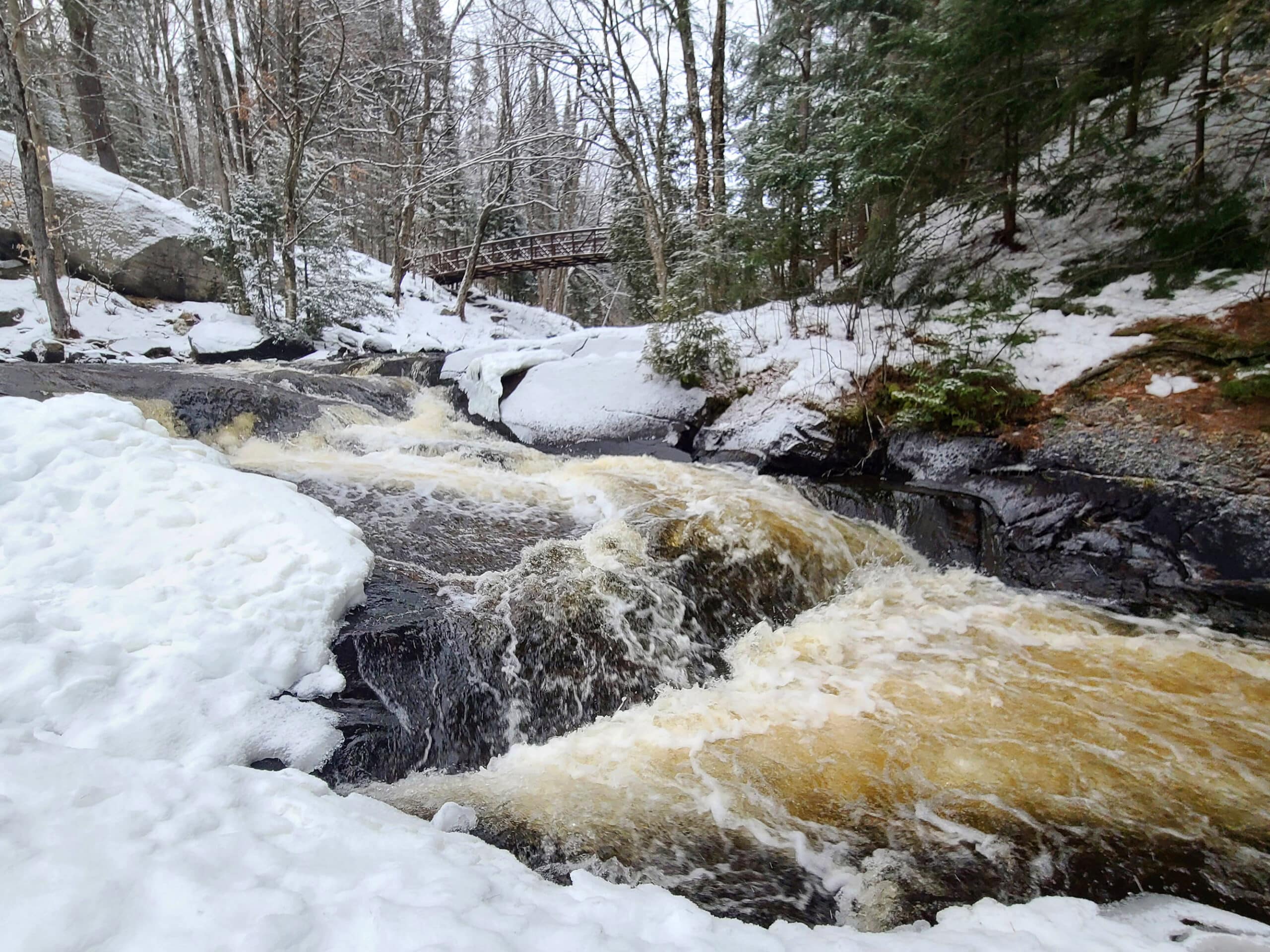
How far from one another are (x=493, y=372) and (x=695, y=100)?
7.14 meters

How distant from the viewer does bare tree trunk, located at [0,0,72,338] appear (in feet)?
25.0

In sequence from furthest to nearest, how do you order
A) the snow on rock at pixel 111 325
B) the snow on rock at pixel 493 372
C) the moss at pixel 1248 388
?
the snow on rock at pixel 111 325 < the snow on rock at pixel 493 372 < the moss at pixel 1248 388

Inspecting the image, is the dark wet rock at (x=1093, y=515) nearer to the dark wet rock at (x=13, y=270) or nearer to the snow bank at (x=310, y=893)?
the snow bank at (x=310, y=893)

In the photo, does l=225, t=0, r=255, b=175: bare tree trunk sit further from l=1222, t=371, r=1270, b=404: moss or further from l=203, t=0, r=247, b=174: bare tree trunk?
l=1222, t=371, r=1270, b=404: moss

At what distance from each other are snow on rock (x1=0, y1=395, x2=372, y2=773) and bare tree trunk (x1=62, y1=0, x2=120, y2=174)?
12085 mm

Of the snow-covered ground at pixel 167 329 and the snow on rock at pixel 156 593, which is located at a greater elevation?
the snow-covered ground at pixel 167 329

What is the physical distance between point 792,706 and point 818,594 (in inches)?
55.5

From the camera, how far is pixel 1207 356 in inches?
181

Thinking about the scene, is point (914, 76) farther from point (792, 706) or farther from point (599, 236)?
point (599, 236)

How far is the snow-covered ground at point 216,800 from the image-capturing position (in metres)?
1.22

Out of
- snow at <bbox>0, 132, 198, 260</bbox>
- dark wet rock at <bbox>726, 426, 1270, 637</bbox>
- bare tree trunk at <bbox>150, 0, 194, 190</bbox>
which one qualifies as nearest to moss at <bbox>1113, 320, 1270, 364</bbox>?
dark wet rock at <bbox>726, 426, 1270, 637</bbox>

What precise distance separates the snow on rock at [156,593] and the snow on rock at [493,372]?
434cm

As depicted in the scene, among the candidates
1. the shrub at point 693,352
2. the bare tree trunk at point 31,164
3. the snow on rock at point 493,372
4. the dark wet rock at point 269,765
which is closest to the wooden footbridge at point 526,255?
the bare tree trunk at point 31,164

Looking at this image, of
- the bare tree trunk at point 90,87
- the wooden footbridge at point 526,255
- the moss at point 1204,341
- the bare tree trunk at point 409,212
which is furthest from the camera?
the wooden footbridge at point 526,255
